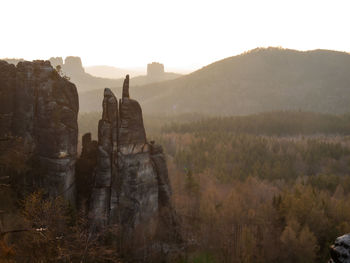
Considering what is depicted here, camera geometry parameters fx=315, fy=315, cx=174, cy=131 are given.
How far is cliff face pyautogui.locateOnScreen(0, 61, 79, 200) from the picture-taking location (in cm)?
3078

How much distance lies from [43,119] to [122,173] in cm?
954

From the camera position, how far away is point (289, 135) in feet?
422

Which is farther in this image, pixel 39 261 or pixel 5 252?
pixel 39 261

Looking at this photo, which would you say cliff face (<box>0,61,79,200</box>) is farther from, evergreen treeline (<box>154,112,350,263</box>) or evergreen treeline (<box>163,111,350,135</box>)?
evergreen treeline (<box>163,111,350,135</box>)

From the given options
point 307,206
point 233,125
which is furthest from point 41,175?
point 233,125

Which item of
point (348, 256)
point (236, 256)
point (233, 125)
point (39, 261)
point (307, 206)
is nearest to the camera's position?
point (348, 256)

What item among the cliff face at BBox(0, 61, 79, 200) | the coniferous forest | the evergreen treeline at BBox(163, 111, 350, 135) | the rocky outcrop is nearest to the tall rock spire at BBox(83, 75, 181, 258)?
the cliff face at BBox(0, 61, 79, 200)

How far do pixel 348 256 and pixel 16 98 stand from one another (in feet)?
107

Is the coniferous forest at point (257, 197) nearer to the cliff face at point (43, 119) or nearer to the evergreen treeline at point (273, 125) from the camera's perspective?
the cliff face at point (43, 119)

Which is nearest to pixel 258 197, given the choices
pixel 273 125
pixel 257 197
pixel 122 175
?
pixel 257 197

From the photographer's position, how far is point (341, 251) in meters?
8.21

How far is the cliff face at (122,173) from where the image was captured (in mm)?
31766

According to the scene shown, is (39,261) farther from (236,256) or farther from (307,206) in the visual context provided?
(307,206)

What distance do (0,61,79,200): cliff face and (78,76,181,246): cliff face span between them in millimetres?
2980
